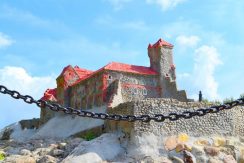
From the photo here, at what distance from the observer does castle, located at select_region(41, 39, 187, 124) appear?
26.1 meters

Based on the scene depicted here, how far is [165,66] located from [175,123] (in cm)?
1053

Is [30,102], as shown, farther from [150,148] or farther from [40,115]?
[40,115]

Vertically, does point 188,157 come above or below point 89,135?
below

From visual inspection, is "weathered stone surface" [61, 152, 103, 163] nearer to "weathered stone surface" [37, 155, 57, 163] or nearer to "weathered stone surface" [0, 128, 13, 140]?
"weathered stone surface" [37, 155, 57, 163]

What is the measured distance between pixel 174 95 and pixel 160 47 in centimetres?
335

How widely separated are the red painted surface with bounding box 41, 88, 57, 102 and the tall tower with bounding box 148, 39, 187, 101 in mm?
7613

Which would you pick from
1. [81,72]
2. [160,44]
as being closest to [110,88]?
[160,44]

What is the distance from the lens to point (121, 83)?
87.2 feet

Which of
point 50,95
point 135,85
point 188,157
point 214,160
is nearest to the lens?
point 188,157

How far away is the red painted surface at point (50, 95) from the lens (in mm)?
31422

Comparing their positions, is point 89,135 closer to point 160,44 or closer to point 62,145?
point 62,145

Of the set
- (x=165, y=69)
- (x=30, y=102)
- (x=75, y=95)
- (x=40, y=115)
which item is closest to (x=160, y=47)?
(x=165, y=69)

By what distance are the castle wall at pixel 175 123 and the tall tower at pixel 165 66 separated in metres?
7.54

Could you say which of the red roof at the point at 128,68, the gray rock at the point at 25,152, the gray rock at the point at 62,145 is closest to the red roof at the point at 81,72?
the red roof at the point at 128,68
